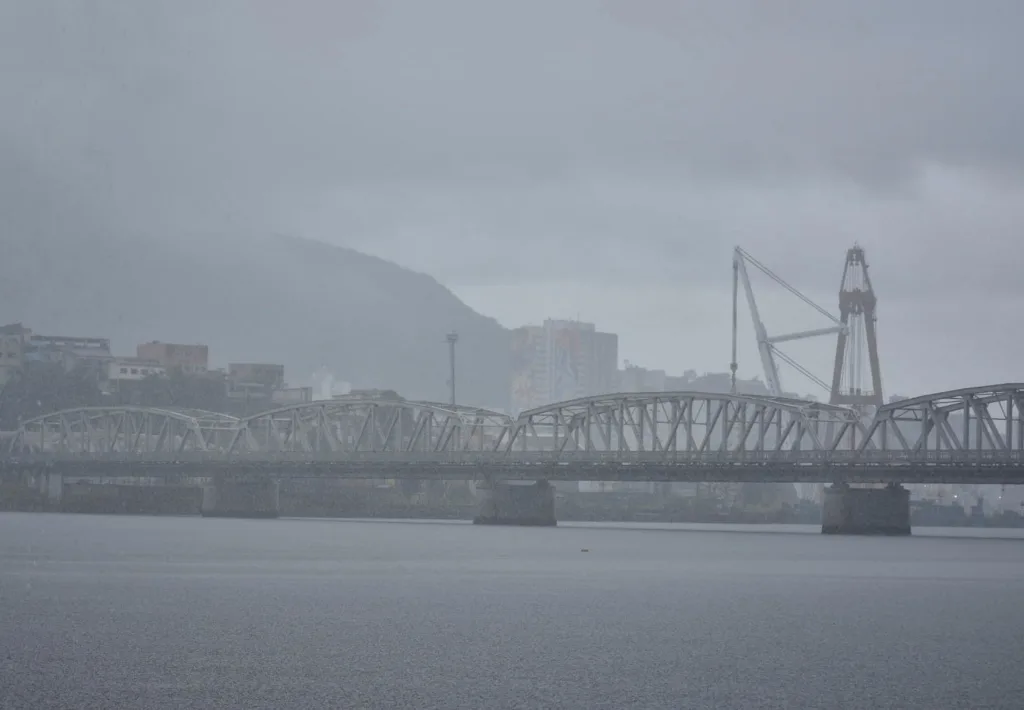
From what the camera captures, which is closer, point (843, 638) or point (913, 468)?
point (843, 638)

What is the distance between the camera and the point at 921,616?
211ft

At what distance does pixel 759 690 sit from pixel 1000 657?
1114cm

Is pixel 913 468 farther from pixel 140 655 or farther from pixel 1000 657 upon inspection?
pixel 140 655

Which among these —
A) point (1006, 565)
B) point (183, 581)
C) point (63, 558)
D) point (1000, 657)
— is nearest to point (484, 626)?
point (1000, 657)

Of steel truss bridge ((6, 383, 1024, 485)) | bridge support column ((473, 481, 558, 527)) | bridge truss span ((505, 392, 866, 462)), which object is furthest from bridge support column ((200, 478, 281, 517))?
bridge support column ((473, 481, 558, 527))

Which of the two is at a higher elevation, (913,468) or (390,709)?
(913,468)

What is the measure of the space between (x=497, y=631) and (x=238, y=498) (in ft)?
477

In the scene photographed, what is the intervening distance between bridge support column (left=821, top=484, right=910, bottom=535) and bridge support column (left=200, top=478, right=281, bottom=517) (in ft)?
234

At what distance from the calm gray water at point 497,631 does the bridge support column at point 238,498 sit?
89.6 meters

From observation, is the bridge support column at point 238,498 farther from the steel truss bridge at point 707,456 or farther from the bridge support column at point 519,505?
the bridge support column at point 519,505

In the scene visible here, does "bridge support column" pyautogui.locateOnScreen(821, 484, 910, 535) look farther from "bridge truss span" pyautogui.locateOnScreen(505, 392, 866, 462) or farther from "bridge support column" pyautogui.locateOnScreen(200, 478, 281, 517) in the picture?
"bridge support column" pyautogui.locateOnScreen(200, 478, 281, 517)

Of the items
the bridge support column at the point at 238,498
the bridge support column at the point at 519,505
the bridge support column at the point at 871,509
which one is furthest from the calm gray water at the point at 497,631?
the bridge support column at the point at 238,498

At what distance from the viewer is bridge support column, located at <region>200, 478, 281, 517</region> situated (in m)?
197

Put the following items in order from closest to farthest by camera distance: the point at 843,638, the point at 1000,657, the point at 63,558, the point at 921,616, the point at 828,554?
the point at 1000,657
the point at 843,638
the point at 921,616
the point at 63,558
the point at 828,554
